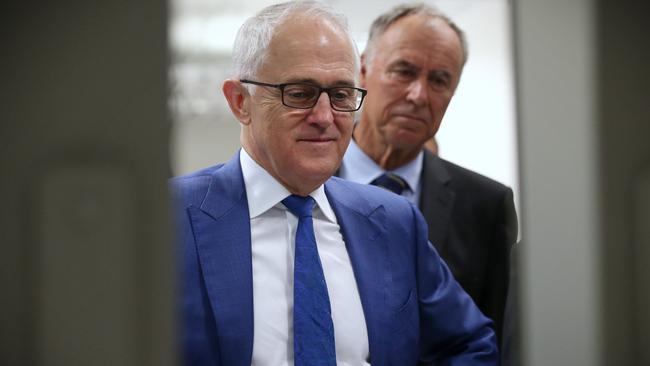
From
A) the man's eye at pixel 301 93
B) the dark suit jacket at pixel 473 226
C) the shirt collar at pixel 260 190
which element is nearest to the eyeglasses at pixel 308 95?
the man's eye at pixel 301 93

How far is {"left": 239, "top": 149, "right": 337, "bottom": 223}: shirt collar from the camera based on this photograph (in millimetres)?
1384

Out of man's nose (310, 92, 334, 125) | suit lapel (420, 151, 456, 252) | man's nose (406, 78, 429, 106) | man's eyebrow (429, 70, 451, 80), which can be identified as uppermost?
man's eyebrow (429, 70, 451, 80)

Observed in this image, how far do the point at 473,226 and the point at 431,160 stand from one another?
0.76ft

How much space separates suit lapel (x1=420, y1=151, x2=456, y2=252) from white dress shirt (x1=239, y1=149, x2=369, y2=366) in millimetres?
381

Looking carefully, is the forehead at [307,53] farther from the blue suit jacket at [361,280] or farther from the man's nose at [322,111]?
the blue suit jacket at [361,280]

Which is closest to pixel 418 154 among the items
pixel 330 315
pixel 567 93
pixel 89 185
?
pixel 330 315

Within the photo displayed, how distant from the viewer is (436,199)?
180 cm

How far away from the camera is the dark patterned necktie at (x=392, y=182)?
182cm

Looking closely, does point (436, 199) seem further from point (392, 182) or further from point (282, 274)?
point (282, 274)

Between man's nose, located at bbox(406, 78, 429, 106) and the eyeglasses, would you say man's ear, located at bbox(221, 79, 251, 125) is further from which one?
man's nose, located at bbox(406, 78, 429, 106)

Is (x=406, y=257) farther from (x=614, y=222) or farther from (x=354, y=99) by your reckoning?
(x=614, y=222)

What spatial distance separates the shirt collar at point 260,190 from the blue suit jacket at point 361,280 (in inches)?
0.7

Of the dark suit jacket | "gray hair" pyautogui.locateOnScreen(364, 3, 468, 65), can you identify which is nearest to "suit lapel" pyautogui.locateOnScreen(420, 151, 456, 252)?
the dark suit jacket

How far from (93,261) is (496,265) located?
119 centimetres
